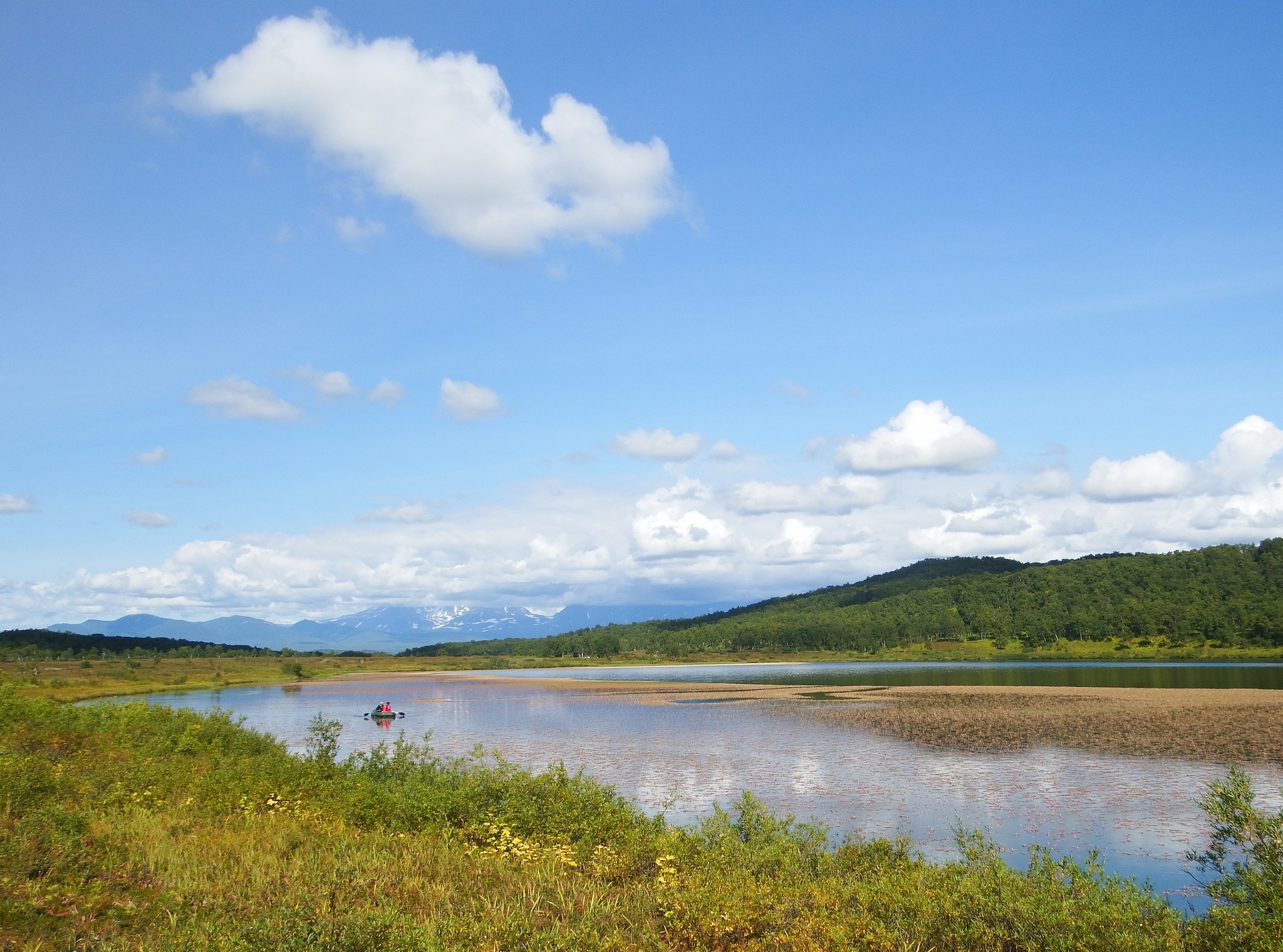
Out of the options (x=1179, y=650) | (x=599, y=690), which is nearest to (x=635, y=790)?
(x=599, y=690)

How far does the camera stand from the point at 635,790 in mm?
34000

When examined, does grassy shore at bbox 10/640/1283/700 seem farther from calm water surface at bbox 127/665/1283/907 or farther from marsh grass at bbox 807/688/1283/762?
marsh grass at bbox 807/688/1283/762

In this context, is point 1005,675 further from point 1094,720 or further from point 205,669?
point 205,669

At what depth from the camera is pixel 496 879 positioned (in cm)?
1303

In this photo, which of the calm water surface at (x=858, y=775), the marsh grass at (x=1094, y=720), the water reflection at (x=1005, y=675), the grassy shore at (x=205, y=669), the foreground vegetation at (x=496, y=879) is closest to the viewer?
the foreground vegetation at (x=496, y=879)

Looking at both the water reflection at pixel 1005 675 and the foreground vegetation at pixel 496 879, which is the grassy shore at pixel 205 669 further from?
the foreground vegetation at pixel 496 879

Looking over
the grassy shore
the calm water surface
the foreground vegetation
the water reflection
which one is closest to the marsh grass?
the calm water surface

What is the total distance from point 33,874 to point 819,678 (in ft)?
413

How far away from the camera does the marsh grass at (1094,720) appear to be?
149 feet

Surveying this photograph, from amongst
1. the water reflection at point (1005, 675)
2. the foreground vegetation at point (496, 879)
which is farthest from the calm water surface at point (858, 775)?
the water reflection at point (1005, 675)

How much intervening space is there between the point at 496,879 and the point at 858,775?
92.9 ft

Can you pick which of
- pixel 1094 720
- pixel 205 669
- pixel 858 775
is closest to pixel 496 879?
pixel 858 775

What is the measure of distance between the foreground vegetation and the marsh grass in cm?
3169

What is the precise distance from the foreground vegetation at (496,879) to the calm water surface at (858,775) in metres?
7.95
